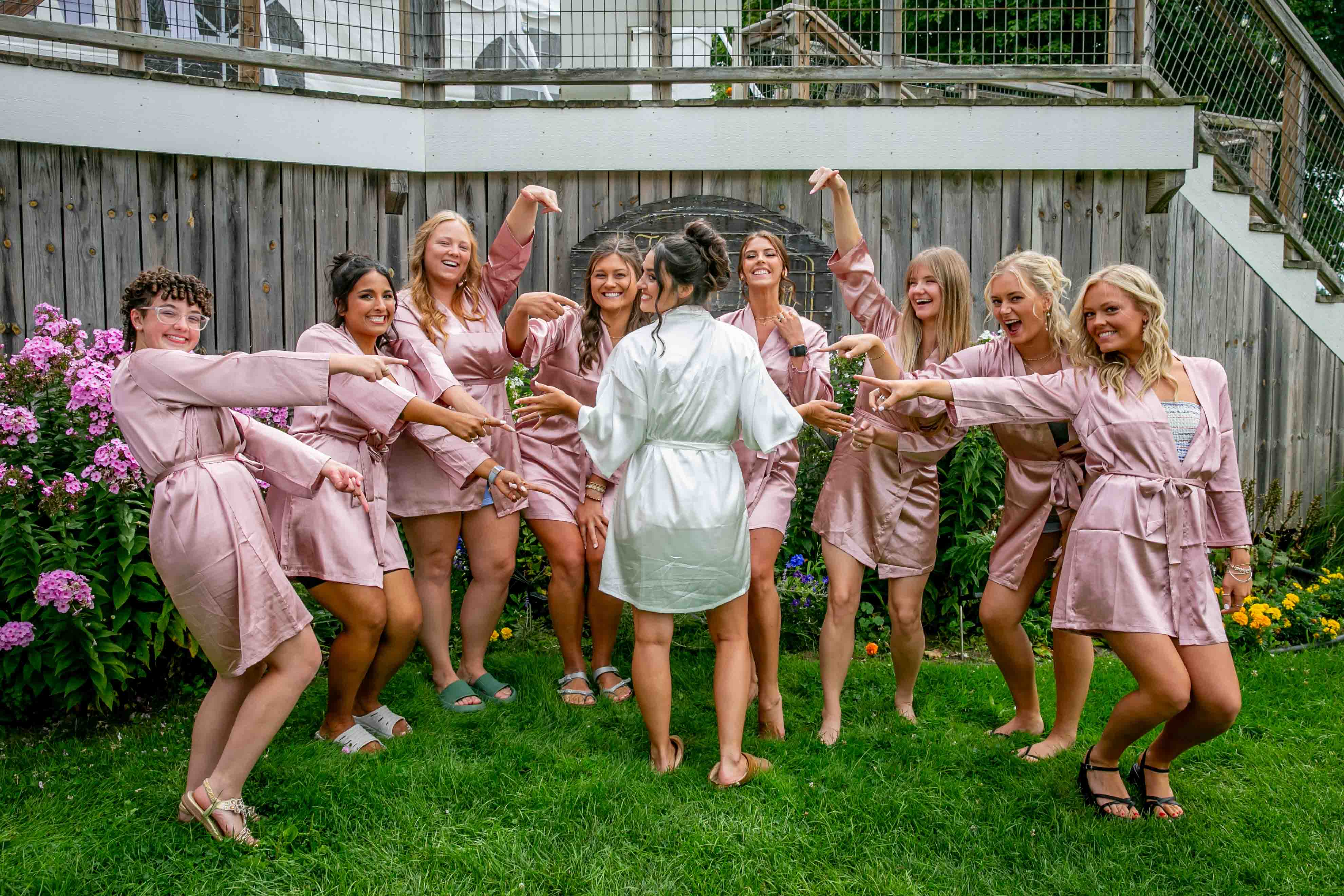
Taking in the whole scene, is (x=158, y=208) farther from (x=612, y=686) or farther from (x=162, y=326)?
(x=612, y=686)

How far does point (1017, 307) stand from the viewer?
3902 millimetres

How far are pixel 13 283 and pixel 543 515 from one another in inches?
143

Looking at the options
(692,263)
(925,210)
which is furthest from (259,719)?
(925,210)

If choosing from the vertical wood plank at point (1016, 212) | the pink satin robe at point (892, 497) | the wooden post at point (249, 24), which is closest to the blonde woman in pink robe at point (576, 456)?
the pink satin robe at point (892, 497)

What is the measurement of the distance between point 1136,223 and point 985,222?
982 millimetres

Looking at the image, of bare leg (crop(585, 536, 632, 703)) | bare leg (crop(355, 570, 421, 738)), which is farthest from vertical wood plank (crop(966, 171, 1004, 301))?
bare leg (crop(355, 570, 421, 738))

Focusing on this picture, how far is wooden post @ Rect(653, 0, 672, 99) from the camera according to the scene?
22.9 feet

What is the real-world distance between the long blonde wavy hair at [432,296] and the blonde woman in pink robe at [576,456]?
255 mm

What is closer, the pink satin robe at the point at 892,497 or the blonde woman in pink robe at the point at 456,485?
the pink satin robe at the point at 892,497

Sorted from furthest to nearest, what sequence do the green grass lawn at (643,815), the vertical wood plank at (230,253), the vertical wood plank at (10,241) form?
the vertical wood plank at (230,253) < the vertical wood plank at (10,241) < the green grass lawn at (643,815)

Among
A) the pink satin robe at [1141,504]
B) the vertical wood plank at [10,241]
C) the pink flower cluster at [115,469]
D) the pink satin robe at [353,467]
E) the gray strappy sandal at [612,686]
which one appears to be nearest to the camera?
the pink satin robe at [1141,504]

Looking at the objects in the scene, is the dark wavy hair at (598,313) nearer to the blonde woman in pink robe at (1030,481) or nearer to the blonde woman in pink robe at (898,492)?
the blonde woman in pink robe at (898,492)

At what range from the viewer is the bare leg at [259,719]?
3164 mm

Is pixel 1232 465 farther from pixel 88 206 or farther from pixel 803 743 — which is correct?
pixel 88 206
